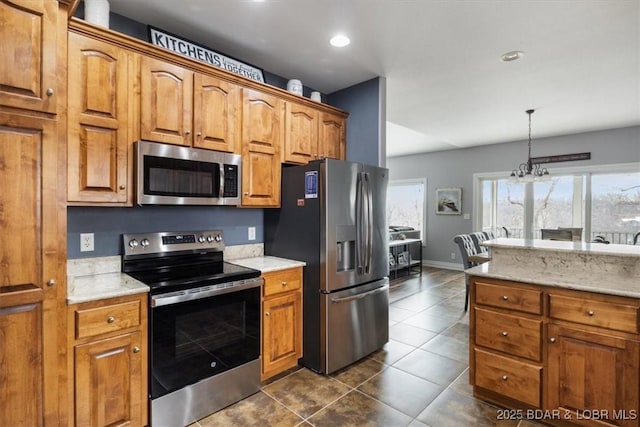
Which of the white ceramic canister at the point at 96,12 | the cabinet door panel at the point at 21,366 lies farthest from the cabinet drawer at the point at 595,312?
the white ceramic canister at the point at 96,12

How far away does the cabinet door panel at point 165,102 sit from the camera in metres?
2.12

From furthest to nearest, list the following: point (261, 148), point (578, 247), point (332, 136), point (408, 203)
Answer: point (408, 203) < point (332, 136) < point (261, 148) < point (578, 247)

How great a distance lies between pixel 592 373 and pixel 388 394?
124cm

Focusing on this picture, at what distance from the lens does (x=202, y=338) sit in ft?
6.82

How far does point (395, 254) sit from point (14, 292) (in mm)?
5475

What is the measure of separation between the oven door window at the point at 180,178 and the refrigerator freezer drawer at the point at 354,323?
1262 millimetres

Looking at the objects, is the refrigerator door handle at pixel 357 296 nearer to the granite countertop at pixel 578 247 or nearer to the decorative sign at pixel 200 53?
A: the granite countertop at pixel 578 247

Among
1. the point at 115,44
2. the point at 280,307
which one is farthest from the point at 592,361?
the point at 115,44

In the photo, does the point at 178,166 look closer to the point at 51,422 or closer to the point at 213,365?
the point at 213,365

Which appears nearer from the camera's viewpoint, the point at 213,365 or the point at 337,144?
→ the point at 213,365

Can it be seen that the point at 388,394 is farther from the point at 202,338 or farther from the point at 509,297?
the point at 202,338

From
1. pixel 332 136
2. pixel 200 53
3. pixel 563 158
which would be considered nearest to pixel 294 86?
pixel 332 136

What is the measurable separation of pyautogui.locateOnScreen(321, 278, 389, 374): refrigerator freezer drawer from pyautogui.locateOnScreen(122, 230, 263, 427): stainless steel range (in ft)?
1.92

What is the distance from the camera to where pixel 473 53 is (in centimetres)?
276
